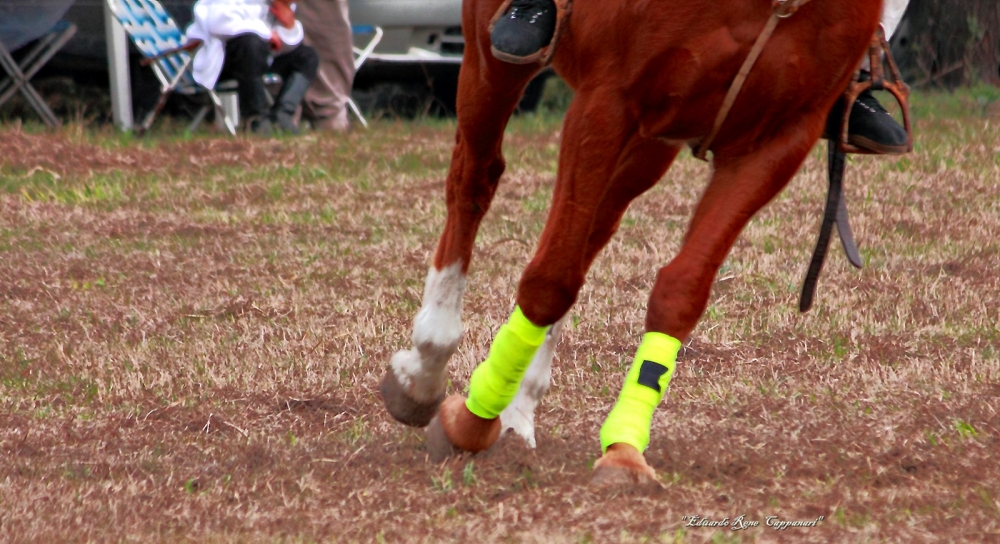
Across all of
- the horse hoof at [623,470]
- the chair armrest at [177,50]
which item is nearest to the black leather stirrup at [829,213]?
the horse hoof at [623,470]

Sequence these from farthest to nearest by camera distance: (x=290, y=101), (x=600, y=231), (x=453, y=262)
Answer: (x=290, y=101) → (x=453, y=262) → (x=600, y=231)

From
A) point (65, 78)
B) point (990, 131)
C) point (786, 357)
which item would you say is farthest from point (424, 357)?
point (65, 78)

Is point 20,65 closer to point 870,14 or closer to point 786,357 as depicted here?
point 786,357

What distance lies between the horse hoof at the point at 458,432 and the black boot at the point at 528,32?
0.92 m

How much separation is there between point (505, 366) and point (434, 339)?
0.57 m

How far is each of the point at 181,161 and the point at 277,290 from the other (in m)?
3.67

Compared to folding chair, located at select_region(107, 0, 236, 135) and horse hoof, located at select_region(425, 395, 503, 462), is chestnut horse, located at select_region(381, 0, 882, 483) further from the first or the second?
folding chair, located at select_region(107, 0, 236, 135)

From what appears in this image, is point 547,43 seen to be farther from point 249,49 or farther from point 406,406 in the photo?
point 249,49

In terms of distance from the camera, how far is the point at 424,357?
3.62 meters

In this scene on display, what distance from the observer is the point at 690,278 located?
275 cm

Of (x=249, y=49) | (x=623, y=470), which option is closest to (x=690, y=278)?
(x=623, y=470)

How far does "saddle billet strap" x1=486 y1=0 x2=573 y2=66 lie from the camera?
286cm

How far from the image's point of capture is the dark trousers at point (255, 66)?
969 centimetres
